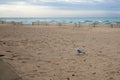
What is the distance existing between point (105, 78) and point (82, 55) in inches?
126

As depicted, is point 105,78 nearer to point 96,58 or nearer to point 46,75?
point 46,75

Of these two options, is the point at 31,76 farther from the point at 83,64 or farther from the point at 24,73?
the point at 83,64

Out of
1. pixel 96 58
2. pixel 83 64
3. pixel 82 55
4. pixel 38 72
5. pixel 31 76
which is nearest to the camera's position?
pixel 31 76

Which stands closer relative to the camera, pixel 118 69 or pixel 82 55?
pixel 118 69

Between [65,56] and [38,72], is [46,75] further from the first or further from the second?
[65,56]

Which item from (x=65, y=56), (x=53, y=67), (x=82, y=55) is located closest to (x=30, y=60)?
(x=53, y=67)

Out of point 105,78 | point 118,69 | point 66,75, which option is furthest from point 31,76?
point 118,69

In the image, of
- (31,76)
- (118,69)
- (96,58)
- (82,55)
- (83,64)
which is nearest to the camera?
(31,76)

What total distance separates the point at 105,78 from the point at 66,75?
3.32 feet

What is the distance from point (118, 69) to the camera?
22.5ft

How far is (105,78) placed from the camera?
5887mm

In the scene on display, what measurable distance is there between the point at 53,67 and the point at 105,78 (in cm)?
173

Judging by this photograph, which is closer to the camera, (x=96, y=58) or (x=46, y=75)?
(x=46, y=75)

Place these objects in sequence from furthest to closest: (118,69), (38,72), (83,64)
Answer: (83,64) < (118,69) < (38,72)
